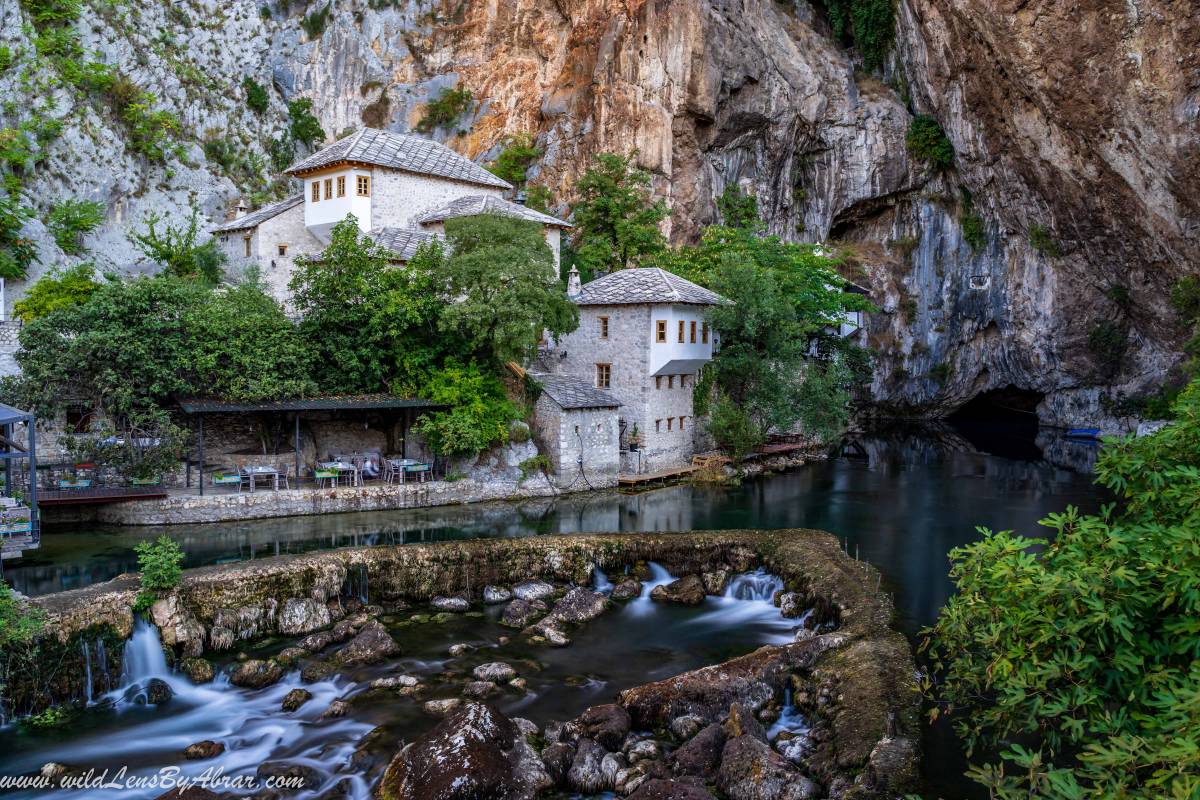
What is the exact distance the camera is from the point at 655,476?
2605 cm

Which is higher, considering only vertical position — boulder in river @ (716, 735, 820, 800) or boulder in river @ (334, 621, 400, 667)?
boulder in river @ (334, 621, 400, 667)

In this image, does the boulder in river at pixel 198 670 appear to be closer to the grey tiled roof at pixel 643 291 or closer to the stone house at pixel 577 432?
the stone house at pixel 577 432

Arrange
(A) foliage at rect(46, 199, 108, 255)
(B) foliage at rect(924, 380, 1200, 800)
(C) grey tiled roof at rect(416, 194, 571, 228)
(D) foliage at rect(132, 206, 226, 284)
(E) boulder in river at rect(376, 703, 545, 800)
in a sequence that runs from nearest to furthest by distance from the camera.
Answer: (B) foliage at rect(924, 380, 1200, 800) < (E) boulder in river at rect(376, 703, 545, 800) < (C) grey tiled roof at rect(416, 194, 571, 228) < (D) foliage at rect(132, 206, 226, 284) < (A) foliage at rect(46, 199, 108, 255)

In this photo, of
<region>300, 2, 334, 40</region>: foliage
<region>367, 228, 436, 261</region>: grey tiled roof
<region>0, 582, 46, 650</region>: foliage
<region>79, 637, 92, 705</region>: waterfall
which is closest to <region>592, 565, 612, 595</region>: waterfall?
<region>79, 637, 92, 705</region>: waterfall

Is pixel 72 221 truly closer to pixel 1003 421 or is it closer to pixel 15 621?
pixel 15 621

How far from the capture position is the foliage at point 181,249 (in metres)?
30.9

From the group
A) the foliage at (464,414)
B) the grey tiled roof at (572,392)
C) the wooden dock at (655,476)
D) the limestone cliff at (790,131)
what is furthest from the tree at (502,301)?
the limestone cliff at (790,131)

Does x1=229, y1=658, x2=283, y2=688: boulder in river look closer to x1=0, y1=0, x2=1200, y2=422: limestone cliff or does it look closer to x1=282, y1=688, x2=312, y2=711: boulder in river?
x1=282, y1=688, x2=312, y2=711: boulder in river

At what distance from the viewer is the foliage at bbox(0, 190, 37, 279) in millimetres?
28375

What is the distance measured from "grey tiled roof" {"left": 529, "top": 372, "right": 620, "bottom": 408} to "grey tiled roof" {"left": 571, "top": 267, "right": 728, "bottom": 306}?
2927 millimetres

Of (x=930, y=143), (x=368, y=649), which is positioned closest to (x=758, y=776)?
(x=368, y=649)

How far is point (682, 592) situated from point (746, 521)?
18.5 ft

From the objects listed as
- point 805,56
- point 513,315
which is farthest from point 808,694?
point 805,56

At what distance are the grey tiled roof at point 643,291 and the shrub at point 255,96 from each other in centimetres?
2622
